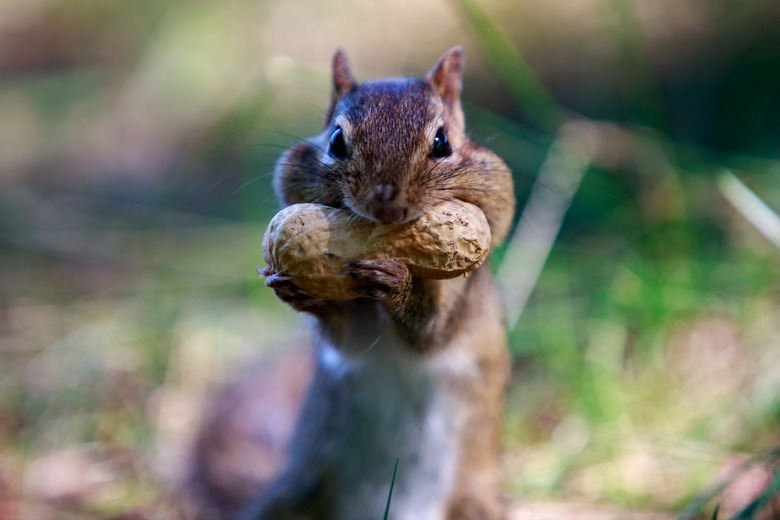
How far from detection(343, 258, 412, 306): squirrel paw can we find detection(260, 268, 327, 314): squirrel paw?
0.46 feet

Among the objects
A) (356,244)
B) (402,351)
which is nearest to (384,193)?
(356,244)

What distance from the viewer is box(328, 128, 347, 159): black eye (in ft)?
5.48

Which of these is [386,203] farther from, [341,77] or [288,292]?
[341,77]

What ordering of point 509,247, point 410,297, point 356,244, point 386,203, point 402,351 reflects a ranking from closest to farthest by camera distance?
point 386,203 → point 356,244 → point 410,297 → point 402,351 → point 509,247

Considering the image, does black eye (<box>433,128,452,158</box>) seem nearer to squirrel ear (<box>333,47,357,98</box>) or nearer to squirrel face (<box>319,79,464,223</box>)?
squirrel face (<box>319,79,464,223</box>)

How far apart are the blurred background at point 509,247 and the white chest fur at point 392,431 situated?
514mm

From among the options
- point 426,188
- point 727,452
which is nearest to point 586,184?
point 727,452

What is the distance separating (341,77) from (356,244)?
0.69m

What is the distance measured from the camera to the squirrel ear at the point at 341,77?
2045 millimetres

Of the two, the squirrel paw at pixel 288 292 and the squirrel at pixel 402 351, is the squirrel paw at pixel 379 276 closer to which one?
the squirrel at pixel 402 351

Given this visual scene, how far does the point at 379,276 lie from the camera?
5.10 feet

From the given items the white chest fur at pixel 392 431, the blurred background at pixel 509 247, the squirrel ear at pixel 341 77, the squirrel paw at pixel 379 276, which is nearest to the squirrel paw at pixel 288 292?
the squirrel paw at pixel 379 276

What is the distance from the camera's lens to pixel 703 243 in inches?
139

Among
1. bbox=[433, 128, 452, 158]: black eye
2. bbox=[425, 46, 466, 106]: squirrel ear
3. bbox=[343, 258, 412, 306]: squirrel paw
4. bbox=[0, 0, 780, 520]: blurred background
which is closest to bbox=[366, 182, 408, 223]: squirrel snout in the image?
bbox=[343, 258, 412, 306]: squirrel paw
